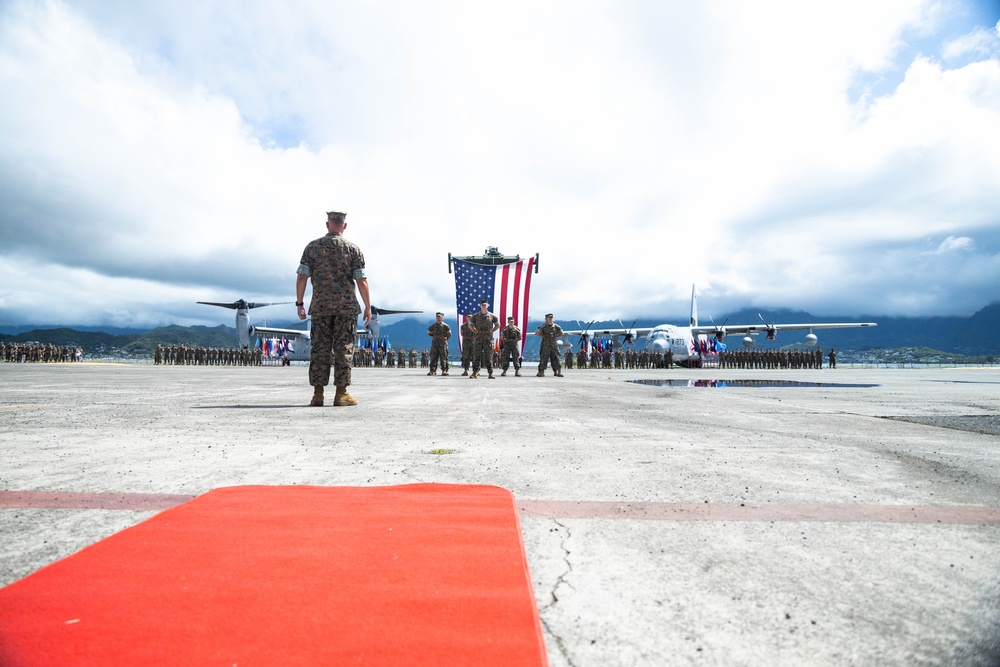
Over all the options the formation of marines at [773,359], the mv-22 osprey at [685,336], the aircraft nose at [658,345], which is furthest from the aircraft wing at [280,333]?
the formation of marines at [773,359]

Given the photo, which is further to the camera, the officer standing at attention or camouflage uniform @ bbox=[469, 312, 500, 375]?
camouflage uniform @ bbox=[469, 312, 500, 375]

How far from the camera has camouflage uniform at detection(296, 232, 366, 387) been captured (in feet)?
19.2

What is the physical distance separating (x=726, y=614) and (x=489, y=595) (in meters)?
0.46

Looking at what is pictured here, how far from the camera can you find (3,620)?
99cm

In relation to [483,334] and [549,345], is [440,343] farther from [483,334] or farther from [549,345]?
[549,345]

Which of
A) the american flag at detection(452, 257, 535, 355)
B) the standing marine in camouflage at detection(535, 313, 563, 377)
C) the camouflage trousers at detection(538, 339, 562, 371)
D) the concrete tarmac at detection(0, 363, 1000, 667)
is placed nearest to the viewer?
the concrete tarmac at detection(0, 363, 1000, 667)

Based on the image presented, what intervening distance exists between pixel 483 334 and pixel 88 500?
12754 mm

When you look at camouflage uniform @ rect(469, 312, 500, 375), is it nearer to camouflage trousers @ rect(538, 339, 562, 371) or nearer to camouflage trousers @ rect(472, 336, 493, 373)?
camouflage trousers @ rect(472, 336, 493, 373)

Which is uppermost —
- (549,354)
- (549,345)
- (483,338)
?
(483,338)

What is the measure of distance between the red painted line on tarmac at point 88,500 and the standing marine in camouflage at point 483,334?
39.6ft

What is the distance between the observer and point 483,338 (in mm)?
14711

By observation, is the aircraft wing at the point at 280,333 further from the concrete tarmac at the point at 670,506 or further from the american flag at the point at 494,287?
the concrete tarmac at the point at 670,506

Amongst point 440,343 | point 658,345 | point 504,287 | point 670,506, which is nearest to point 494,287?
point 504,287

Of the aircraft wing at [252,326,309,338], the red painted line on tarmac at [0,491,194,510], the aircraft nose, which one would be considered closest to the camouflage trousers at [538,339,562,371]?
the red painted line on tarmac at [0,491,194,510]
